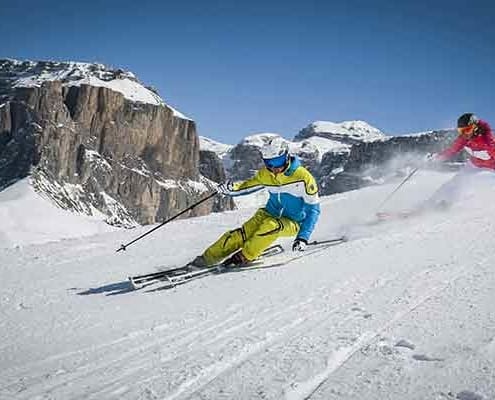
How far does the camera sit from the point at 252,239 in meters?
6.62

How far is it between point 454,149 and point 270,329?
9999 millimetres

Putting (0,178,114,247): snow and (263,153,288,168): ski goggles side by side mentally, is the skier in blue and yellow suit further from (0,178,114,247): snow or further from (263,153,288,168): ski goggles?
(0,178,114,247): snow

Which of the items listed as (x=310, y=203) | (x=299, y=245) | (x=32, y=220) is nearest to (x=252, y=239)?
(x=299, y=245)

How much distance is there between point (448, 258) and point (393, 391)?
3772 mm

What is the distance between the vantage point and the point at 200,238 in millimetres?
9664

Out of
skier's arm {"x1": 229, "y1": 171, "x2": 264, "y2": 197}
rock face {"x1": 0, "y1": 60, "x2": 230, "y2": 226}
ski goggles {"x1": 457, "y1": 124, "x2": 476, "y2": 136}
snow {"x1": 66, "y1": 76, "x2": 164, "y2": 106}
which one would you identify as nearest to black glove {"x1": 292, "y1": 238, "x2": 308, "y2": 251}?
skier's arm {"x1": 229, "y1": 171, "x2": 264, "y2": 197}

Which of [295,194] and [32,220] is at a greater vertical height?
[295,194]

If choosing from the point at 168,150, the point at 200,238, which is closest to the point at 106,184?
the point at 168,150

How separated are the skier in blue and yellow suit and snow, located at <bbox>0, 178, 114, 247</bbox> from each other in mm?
81476

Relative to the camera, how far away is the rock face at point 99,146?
138m

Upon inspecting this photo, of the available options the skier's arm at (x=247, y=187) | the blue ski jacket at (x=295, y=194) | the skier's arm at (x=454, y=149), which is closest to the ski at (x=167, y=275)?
the blue ski jacket at (x=295, y=194)

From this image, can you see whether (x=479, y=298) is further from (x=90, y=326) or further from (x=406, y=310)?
(x=90, y=326)

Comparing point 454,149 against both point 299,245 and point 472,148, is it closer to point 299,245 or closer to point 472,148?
point 472,148

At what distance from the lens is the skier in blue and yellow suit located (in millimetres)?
6613
